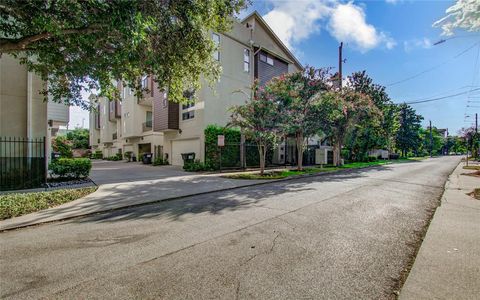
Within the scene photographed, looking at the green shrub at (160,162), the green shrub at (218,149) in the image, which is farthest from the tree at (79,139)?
the green shrub at (218,149)

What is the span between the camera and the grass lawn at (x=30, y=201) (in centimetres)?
594

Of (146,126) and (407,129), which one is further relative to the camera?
(407,129)

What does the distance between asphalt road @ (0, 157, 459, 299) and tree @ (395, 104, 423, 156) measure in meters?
49.0

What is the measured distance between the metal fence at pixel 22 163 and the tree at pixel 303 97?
1215 cm

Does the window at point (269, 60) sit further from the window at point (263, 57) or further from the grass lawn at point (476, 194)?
the grass lawn at point (476, 194)

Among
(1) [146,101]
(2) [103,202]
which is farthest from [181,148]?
(2) [103,202]

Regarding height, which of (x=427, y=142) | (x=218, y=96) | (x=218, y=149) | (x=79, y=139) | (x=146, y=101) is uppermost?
(x=146, y=101)

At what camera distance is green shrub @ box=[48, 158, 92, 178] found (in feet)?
37.1

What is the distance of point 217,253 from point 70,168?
1133cm

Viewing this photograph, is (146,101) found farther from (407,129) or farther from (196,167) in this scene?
(407,129)

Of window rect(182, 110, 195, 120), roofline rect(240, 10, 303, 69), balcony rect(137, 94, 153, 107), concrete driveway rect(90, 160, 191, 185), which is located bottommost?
concrete driveway rect(90, 160, 191, 185)

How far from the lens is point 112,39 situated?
6.50 metres

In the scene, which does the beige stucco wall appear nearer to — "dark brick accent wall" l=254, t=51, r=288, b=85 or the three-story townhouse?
the three-story townhouse

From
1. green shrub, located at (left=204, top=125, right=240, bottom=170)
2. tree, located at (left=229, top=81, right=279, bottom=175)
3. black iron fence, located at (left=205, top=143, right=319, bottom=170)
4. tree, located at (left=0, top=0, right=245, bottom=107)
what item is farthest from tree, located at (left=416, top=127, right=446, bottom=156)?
tree, located at (left=0, top=0, right=245, bottom=107)
